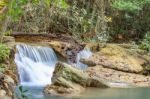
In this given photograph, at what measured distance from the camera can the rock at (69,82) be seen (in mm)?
12969

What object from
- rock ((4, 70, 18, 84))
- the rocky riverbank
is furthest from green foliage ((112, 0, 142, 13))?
rock ((4, 70, 18, 84))

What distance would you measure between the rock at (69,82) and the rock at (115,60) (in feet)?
10.7

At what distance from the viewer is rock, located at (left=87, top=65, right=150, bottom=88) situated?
621 inches

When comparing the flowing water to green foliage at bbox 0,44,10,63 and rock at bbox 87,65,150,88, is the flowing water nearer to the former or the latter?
rock at bbox 87,65,150,88

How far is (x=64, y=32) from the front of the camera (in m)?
24.1

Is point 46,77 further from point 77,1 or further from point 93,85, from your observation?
point 77,1

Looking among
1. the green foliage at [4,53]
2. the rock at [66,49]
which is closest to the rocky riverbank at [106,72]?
the rock at [66,49]

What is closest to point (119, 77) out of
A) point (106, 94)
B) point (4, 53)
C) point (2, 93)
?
point (106, 94)

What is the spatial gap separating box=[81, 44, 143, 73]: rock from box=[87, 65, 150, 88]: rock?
44 centimetres

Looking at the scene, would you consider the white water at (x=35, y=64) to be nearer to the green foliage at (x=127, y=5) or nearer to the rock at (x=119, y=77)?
the rock at (x=119, y=77)

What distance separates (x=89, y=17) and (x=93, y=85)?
11.6 metres

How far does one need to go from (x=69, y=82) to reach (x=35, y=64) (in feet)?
10.7

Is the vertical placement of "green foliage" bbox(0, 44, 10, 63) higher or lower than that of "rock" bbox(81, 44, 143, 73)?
higher

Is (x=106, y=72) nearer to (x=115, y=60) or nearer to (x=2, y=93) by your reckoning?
(x=115, y=60)
